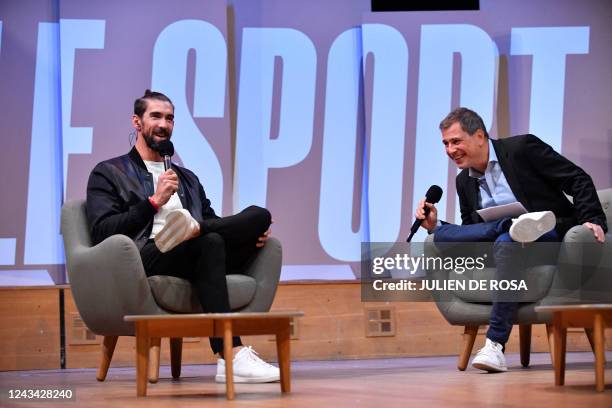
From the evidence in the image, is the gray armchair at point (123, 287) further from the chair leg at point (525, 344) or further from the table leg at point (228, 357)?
the chair leg at point (525, 344)

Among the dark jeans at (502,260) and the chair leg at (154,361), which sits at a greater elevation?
the dark jeans at (502,260)

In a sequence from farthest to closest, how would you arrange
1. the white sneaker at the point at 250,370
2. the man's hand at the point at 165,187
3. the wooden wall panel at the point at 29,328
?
the wooden wall panel at the point at 29,328 → the man's hand at the point at 165,187 → the white sneaker at the point at 250,370

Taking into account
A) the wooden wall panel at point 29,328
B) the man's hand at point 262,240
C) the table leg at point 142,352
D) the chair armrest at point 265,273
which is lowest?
the wooden wall panel at point 29,328

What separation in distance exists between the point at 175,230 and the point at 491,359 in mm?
1257

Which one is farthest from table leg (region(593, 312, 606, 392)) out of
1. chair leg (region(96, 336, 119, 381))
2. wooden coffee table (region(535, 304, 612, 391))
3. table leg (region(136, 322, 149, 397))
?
chair leg (region(96, 336, 119, 381))

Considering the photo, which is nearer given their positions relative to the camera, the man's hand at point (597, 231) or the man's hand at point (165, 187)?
the man's hand at point (165, 187)

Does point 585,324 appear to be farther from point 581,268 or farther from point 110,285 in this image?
point 110,285

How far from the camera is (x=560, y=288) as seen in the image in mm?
3619

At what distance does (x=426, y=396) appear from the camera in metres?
2.51

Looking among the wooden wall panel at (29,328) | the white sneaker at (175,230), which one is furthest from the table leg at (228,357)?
the wooden wall panel at (29,328)

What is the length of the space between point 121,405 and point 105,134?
2.91 m

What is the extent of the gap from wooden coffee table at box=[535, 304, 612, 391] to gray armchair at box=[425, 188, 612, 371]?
80 centimetres

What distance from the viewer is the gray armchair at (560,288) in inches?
141

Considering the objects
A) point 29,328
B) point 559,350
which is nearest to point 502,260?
point 559,350
